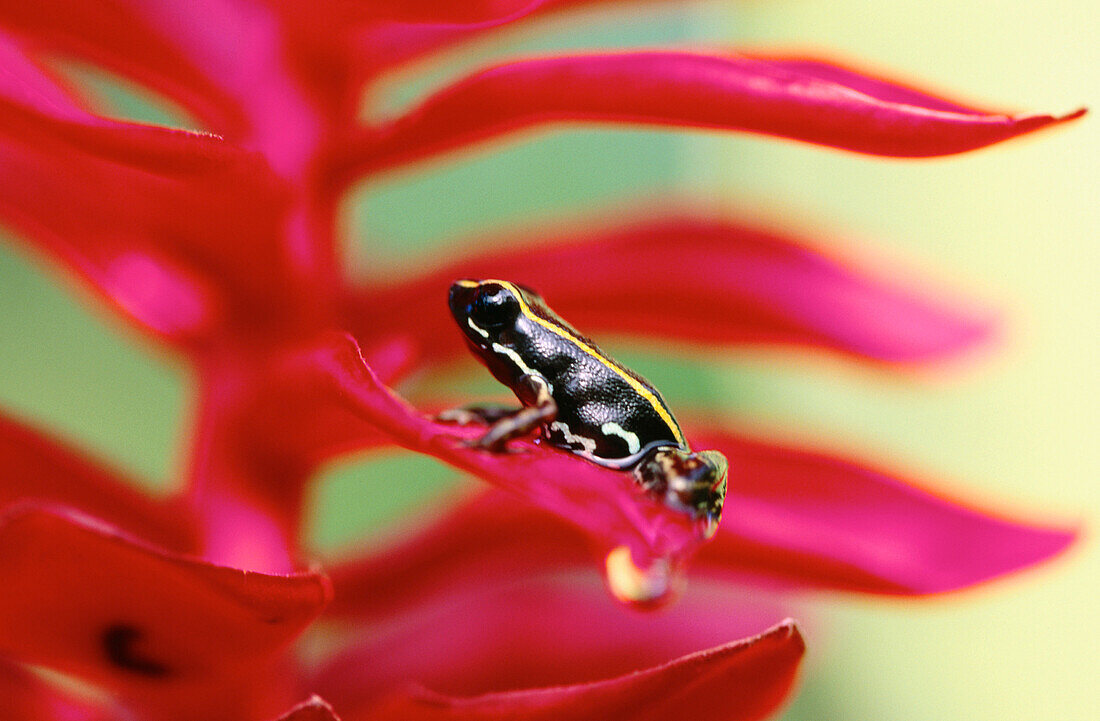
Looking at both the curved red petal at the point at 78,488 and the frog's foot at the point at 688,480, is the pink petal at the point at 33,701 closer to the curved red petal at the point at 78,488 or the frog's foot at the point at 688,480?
the curved red petal at the point at 78,488

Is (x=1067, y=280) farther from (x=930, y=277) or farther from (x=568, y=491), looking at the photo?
(x=568, y=491)

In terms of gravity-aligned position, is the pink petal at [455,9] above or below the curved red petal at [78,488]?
above

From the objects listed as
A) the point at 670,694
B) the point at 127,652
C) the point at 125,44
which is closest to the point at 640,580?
the point at 670,694

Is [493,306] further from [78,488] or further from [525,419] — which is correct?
[78,488]

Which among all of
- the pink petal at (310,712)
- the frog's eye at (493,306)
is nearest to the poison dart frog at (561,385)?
the frog's eye at (493,306)

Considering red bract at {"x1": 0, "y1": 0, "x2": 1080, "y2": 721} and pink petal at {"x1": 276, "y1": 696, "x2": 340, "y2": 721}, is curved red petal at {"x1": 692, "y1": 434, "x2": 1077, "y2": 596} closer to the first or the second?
red bract at {"x1": 0, "y1": 0, "x2": 1080, "y2": 721}

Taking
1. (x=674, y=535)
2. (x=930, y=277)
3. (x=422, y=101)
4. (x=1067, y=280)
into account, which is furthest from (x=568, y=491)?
(x=1067, y=280)
